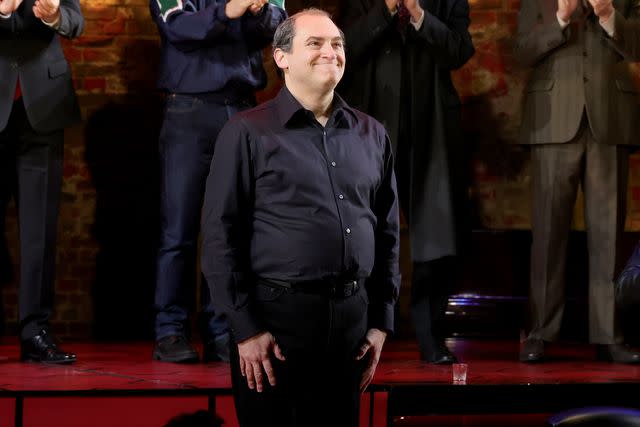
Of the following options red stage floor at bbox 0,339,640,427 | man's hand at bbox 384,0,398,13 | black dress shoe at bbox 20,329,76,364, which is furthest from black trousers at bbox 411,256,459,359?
black dress shoe at bbox 20,329,76,364

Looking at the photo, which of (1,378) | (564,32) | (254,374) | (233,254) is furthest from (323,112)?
(564,32)

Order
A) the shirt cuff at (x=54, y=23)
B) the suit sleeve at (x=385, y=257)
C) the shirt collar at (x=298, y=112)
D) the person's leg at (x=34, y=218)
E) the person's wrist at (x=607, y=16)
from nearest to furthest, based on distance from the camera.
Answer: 1. the shirt collar at (x=298, y=112)
2. the suit sleeve at (x=385, y=257)
3. the shirt cuff at (x=54, y=23)
4. the person's leg at (x=34, y=218)
5. the person's wrist at (x=607, y=16)

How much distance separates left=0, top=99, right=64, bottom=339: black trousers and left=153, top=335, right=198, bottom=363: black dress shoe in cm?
Answer: 44

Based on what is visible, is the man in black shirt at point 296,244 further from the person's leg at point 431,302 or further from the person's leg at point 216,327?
the person's leg at point 431,302

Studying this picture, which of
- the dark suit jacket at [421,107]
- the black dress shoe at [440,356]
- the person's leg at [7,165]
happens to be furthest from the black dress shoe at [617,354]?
the person's leg at [7,165]

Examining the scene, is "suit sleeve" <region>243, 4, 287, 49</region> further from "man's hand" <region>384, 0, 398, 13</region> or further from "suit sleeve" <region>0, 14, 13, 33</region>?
"suit sleeve" <region>0, 14, 13, 33</region>

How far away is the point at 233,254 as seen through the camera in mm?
2816

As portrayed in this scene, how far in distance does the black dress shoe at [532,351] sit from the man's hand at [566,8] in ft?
4.16

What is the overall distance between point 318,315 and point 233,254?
0.84 ft

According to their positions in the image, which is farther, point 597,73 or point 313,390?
point 597,73

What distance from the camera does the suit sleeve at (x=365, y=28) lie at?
171 inches

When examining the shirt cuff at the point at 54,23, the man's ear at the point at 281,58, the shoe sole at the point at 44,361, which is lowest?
the shoe sole at the point at 44,361

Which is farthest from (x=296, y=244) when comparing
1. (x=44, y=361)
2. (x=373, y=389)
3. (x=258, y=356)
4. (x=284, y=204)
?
(x=44, y=361)

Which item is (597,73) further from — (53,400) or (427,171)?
(53,400)
